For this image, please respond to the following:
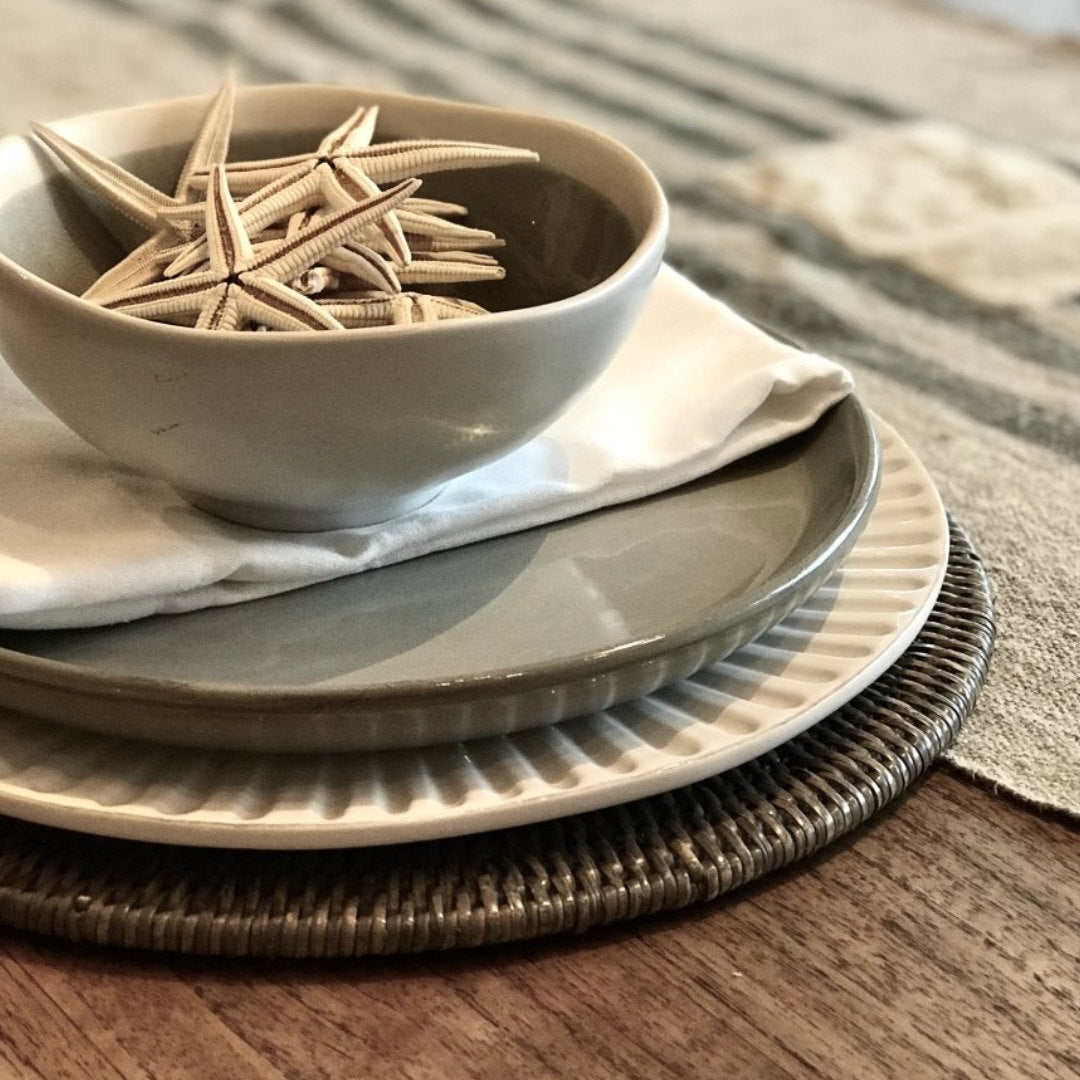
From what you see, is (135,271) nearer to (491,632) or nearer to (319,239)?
(319,239)

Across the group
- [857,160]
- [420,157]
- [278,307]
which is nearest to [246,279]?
[278,307]

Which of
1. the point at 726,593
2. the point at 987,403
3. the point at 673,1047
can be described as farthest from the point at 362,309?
the point at 987,403

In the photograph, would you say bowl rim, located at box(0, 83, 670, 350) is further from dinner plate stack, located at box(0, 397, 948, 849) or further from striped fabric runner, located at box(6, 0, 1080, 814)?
striped fabric runner, located at box(6, 0, 1080, 814)

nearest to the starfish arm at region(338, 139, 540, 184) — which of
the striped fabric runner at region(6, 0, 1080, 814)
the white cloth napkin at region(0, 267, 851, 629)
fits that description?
the white cloth napkin at region(0, 267, 851, 629)

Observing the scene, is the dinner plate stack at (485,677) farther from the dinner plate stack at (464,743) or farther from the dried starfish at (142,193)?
the dried starfish at (142,193)

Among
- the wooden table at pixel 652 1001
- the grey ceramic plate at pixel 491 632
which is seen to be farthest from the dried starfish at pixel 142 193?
the wooden table at pixel 652 1001
